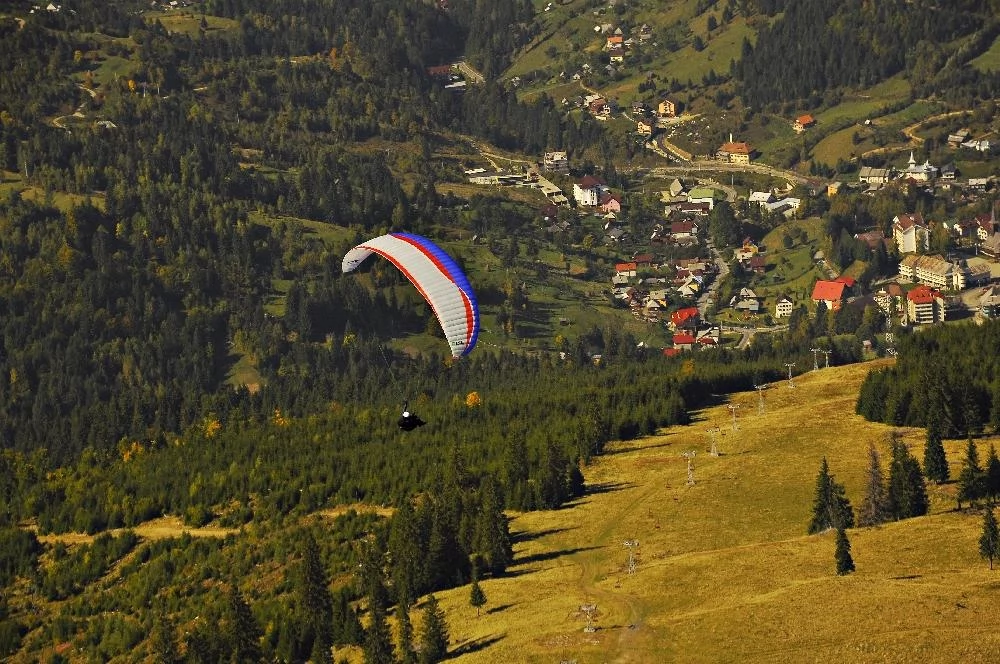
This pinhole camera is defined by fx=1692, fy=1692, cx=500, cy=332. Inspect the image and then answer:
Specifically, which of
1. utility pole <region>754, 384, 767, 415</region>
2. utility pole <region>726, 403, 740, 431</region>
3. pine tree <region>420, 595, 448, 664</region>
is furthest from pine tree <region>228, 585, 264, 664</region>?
utility pole <region>754, 384, 767, 415</region>

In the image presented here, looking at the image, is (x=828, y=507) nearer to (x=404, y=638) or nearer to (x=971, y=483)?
(x=971, y=483)

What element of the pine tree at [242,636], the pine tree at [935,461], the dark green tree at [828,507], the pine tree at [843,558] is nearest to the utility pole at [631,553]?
the dark green tree at [828,507]

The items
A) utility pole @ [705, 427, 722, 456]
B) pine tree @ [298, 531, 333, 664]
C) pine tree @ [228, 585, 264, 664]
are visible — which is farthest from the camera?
utility pole @ [705, 427, 722, 456]

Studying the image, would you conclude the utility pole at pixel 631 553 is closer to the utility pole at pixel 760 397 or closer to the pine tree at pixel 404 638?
the pine tree at pixel 404 638

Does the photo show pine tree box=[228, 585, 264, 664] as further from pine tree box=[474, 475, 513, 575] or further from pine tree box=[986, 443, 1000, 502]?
pine tree box=[986, 443, 1000, 502]

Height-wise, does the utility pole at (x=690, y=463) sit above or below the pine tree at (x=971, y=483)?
above

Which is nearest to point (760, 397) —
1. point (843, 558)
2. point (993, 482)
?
point (993, 482)

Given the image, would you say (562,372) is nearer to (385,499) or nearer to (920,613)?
(385,499)
